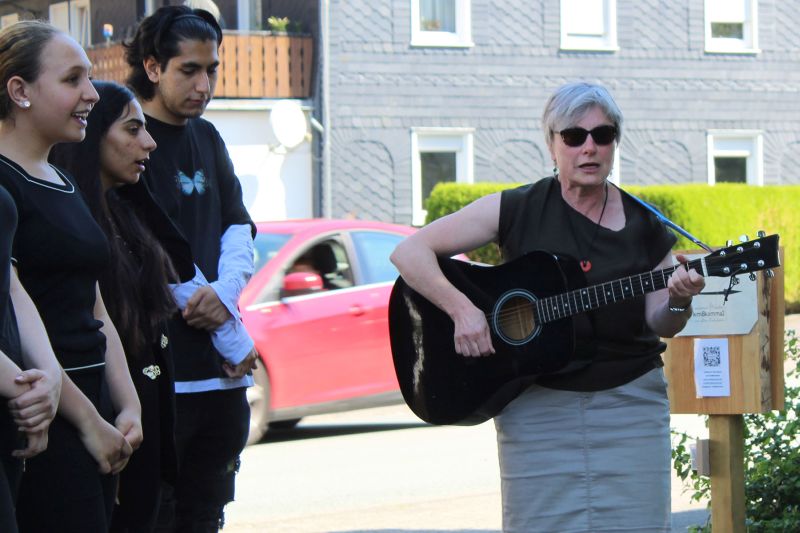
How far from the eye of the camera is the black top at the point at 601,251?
427cm

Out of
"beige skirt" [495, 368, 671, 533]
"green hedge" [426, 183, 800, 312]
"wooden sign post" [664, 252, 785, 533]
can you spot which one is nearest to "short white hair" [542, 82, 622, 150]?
"beige skirt" [495, 368, 671, 533]

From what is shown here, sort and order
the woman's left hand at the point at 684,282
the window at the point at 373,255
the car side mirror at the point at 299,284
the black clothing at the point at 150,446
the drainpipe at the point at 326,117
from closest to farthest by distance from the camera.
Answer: the black clothing at the point at 150,446 < the woman's left hand at the point at 684,282 < the car side mirror at the point at 299,284 < the window at the point at 373,255 < the drainpipe at the point at 326,117

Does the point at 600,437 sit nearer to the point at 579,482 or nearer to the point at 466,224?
the point at 579,482

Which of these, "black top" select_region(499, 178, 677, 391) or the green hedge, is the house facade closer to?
the green hedge

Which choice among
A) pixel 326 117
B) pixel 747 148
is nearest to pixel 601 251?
pixel 326 117

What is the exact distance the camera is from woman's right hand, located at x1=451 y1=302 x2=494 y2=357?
4453mm

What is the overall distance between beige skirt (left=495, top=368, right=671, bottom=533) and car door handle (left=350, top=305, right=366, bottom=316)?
6.42 meters

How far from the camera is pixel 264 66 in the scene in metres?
25.7

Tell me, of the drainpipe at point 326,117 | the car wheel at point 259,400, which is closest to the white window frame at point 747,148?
the drainpipe at point 326,117

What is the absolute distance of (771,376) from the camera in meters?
5.66

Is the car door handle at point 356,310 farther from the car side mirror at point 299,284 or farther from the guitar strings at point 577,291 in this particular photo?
the guitar strings at point 577,291

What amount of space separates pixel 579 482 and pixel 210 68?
1799 mm

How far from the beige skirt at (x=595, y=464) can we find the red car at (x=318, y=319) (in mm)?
6029

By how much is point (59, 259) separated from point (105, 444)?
0.47m
